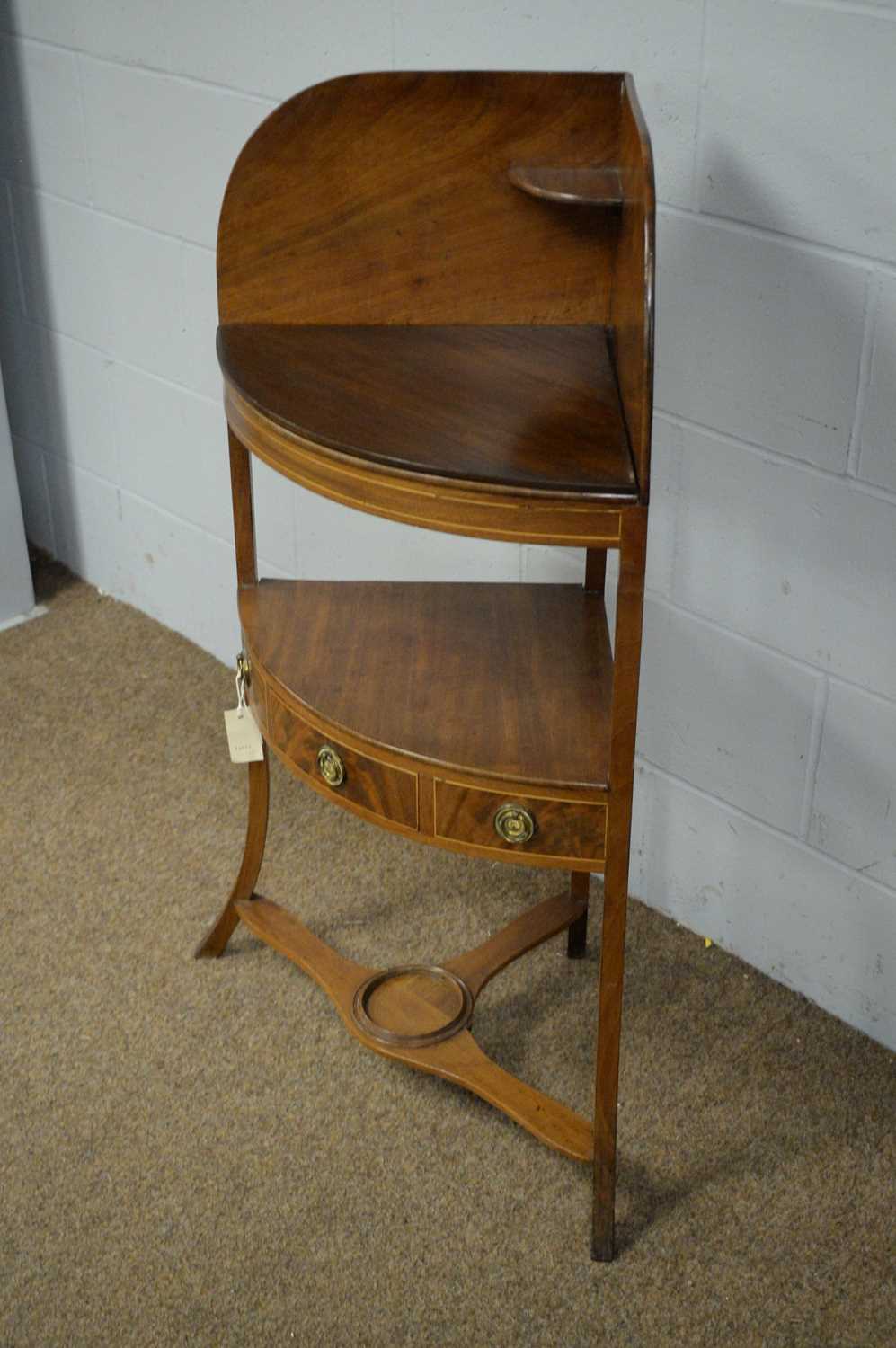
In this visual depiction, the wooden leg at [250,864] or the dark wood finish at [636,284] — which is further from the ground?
the dark wood finish at [636,284]

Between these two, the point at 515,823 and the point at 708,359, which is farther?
the point at 708,359

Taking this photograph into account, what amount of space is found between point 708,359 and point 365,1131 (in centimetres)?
99

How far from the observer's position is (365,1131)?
Answer: 5.79ft

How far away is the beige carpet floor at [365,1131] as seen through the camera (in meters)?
1.56

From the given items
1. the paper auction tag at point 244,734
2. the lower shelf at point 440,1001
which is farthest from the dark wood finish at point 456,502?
the lower shelf at point 440,1001

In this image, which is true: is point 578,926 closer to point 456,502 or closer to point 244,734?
point 244,734

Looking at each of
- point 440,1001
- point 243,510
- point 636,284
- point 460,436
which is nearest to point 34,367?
point 243,510

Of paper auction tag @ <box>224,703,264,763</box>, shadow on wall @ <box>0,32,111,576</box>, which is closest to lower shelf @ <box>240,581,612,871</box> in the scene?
paper auction tag @ <box>224,703,264,763</box>

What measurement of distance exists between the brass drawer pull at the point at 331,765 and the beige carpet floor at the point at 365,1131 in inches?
19.3

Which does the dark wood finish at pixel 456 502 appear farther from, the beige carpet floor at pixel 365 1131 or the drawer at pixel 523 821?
the beige carpet floor at pixel 365 1131

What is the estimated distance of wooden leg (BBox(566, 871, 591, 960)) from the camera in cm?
193

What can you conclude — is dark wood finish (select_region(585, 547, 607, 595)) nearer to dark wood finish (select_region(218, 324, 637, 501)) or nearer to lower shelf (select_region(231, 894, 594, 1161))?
dark wood finish (select_region(218, 324, 637, 501))

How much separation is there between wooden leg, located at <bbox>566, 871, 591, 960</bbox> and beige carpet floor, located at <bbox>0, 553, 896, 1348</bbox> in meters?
0.02

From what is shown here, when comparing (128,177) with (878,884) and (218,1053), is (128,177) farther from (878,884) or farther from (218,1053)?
(878,884)
